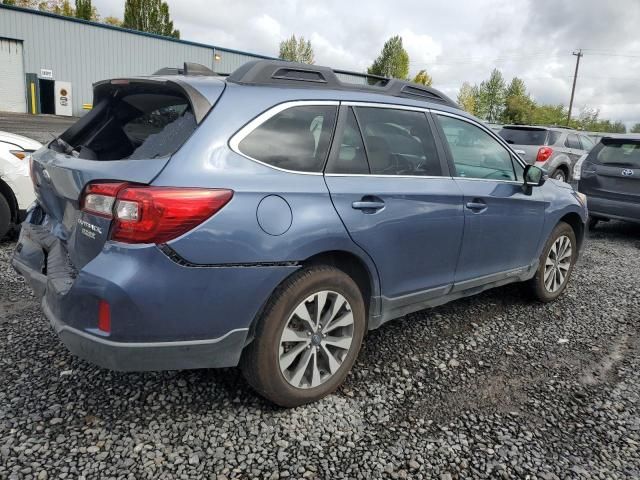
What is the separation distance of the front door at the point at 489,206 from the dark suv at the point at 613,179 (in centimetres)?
438

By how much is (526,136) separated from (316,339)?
1104cm

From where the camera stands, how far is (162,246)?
6.87 ft

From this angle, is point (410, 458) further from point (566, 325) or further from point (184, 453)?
point (566, 325)

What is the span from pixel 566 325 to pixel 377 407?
7.09 ft

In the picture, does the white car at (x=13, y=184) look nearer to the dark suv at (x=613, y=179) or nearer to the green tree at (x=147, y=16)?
the dark suv at (x=613, y=179)

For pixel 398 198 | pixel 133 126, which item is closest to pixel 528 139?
pixel 398 198

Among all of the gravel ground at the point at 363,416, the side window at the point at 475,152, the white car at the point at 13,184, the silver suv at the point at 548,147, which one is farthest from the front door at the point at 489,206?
the silver suv at the point at 548,147

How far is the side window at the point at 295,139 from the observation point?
242cm

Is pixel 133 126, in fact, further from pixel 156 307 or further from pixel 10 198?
pixel 10 198

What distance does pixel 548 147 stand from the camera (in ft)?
38.1

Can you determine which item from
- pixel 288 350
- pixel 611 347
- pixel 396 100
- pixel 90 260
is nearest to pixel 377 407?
pixel 288 350

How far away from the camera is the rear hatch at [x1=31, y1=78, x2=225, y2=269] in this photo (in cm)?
224

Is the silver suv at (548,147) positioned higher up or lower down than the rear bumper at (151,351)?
higher up

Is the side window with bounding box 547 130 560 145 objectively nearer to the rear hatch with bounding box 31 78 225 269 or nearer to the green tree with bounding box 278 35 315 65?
the rear hatch with bounding box 31 78 225 269
